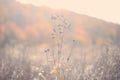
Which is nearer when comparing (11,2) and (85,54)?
(85,54)

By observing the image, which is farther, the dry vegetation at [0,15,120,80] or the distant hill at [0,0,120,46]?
the distant hill at [0,0,120,46]

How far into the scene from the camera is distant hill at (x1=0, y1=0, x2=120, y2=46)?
16.6 meters

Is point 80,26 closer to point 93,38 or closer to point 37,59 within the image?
point 93,38

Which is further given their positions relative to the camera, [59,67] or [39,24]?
[39,24]

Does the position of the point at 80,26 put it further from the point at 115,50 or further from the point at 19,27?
the point at 115,50

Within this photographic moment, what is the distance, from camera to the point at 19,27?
1722 cm

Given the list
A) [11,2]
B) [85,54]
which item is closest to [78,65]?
[85,54]

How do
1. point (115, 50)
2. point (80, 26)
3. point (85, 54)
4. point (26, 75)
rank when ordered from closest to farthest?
point (26, 75) → point (115, 50) → point (85, 54) → point (80, 26)

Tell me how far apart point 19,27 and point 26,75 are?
9.01m

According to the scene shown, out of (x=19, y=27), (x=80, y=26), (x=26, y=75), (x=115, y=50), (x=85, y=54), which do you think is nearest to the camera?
(x=26, y=75)

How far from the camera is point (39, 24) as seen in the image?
18.5 m

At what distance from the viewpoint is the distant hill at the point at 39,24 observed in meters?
16.6

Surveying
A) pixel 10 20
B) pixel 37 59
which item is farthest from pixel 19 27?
pixel 37 59

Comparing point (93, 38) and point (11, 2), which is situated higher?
point (11, 2)
